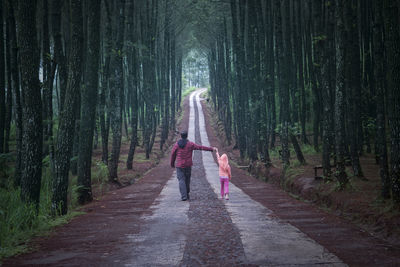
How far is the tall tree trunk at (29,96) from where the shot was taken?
871 cm

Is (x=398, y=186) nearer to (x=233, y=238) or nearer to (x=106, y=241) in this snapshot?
(x=233, y=238)

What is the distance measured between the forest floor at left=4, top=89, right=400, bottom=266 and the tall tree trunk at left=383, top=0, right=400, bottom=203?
1381 millimetres

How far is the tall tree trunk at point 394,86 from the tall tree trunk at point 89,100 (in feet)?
27.7

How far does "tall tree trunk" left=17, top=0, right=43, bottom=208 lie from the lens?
871cm

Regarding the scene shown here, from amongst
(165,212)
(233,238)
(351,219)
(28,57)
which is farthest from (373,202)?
(28,57)

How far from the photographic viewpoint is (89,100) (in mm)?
12398

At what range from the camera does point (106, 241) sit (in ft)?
21.2

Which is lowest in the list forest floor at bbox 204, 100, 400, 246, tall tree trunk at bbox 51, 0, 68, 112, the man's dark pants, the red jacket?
forest floor at bbox 204, 100, 400, 246

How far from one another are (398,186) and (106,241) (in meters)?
5.82

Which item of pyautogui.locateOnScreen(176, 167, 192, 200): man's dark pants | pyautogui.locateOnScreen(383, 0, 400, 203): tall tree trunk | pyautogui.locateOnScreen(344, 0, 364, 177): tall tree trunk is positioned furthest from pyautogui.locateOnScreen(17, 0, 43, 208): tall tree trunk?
pyautogui.locateOnScreen(344, 0, 364, 177): tall tree trunk

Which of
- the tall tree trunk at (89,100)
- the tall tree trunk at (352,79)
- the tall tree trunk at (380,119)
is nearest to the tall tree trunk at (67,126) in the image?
the tall tree trunk at (89,100)

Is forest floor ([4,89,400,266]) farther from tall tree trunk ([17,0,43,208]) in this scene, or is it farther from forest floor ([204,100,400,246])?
tall tree trunk ([17,0,43,208])

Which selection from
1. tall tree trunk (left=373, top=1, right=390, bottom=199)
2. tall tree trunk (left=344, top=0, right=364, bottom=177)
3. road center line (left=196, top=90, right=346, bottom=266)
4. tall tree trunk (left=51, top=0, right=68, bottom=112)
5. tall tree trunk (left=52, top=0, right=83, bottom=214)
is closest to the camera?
road center line (left=196, top=90, right=346, bottom=266)

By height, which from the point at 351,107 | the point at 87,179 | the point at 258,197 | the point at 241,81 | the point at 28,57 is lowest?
the point at 258,197
